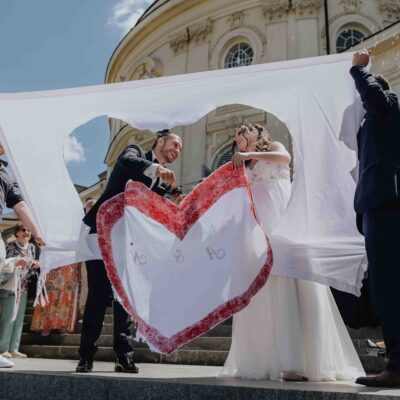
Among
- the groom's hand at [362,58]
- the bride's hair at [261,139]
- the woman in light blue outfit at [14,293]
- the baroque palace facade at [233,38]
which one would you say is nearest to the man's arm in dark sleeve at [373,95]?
the groom's hand at [362,58]

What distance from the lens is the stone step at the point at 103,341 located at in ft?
21.0

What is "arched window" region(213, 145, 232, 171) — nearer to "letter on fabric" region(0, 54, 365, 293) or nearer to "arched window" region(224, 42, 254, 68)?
"arched window" region(224, 42, 254, 68)

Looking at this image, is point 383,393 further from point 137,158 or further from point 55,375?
point 137,158

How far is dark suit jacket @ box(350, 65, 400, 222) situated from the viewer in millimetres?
3207

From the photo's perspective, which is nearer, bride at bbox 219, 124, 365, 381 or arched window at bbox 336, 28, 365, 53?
bride at bbox 219, 124, 365, 381

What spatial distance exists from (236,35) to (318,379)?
23.5 meters

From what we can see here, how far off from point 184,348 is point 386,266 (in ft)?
13.1

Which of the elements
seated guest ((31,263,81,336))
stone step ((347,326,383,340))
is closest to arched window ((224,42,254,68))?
seated guest ((31,263,81,336))

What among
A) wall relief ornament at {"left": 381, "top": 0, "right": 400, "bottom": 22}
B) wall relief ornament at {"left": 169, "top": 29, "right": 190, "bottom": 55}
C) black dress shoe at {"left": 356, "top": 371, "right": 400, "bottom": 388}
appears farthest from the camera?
wall relief ornament at {"left": 169, "top": 29, "right": 190, "bottom": 55}

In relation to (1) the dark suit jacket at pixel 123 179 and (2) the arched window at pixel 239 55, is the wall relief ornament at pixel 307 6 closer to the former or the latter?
(2) the arched window at pixel 239 55

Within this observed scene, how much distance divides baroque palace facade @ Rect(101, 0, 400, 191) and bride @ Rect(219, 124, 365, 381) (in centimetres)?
1614

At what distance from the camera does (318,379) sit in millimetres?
3559

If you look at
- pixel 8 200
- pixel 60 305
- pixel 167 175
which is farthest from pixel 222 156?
pixel 167 175

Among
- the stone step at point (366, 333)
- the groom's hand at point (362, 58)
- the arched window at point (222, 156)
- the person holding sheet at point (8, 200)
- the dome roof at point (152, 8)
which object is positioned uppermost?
the dome roof at point (152, 8)
